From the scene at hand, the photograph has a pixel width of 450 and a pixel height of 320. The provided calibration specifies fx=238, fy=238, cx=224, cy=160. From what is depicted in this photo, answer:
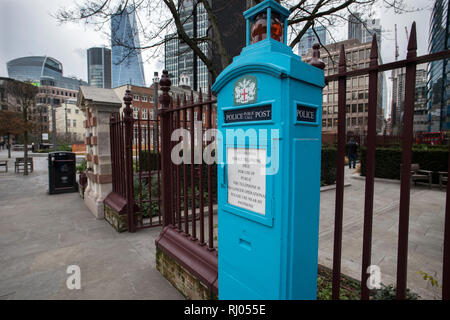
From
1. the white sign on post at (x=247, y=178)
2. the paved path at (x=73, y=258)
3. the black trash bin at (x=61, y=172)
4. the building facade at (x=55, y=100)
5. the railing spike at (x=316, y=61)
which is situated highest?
the building facade at (x=55, y=100)

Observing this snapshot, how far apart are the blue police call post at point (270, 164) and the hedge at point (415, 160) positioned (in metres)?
11.3

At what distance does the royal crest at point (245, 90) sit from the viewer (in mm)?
1460

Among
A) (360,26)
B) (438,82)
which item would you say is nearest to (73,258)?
(360,26)

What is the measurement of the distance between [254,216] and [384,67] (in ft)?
4.15

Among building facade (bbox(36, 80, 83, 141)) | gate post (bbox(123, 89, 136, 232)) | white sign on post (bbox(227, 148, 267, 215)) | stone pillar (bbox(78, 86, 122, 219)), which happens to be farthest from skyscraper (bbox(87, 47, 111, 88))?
white sign on post (bbox(227, 148, 267, 215))

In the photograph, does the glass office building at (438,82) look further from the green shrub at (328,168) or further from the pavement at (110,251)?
the pavement at (110,251)

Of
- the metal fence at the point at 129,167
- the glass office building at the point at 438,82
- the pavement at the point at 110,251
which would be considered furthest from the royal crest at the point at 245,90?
the glass office building at the point at 438,82

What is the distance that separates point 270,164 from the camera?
1396 millimetres

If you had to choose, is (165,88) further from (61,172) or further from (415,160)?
(415,160)

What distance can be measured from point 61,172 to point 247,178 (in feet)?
31.4

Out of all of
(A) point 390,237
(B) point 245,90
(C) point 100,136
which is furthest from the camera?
(C) point 100,136

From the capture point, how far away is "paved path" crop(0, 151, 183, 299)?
3.00 metres

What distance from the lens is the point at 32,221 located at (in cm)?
571
